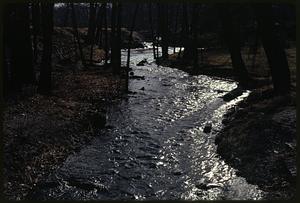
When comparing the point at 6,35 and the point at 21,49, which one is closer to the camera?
the point at 6,35

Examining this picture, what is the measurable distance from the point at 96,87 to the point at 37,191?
16.3 metres

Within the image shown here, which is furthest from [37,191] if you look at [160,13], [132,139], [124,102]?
[160,13]

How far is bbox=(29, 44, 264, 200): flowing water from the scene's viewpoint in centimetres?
1198

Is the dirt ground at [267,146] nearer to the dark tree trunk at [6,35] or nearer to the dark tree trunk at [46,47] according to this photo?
the dark tree trunk at [46,47]

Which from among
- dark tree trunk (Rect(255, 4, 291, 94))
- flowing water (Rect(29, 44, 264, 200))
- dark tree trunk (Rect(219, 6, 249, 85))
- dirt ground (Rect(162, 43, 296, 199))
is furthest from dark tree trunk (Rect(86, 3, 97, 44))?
dirt ground (Rect(162, 43, 296, 199))

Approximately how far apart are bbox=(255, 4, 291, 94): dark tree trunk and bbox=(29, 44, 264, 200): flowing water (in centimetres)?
328

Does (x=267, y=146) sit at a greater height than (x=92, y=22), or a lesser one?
lesser

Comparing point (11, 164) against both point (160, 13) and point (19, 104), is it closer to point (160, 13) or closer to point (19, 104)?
point (19, 104)

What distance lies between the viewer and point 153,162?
14.6 meters

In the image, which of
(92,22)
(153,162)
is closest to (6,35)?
(153,162)

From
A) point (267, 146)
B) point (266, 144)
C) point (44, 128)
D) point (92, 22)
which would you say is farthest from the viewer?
point (92, 22)

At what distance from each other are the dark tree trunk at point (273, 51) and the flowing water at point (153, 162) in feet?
10.8

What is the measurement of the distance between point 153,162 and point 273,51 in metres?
8.84

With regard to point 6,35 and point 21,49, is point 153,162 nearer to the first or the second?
point 21,49
